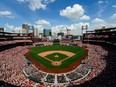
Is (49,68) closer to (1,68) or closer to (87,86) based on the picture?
(1,68)

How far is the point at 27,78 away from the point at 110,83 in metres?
16.7

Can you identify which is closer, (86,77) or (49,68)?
(86,77)

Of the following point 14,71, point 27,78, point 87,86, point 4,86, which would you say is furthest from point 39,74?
point 87,86

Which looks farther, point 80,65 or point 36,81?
point 80,65

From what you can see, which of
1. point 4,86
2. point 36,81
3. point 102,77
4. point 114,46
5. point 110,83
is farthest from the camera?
point 114,46

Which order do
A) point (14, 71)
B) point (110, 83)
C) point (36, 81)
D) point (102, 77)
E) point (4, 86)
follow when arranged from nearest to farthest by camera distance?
point (4, 86) → point (110, 83) → point (102, 77) → point (36, 81) → point (14, 71)

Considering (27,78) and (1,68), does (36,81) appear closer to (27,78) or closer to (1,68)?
(27,78)

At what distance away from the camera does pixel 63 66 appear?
32.9 metres

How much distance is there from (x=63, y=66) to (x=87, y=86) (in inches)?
585

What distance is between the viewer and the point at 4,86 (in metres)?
17.3

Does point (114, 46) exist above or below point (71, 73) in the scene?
above

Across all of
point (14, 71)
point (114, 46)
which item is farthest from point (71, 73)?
point (114, 46)

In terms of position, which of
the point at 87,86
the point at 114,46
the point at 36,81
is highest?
the point at 114,46

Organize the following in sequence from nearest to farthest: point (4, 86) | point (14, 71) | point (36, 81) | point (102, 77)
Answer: point (4, 86) → point (102, 77) → point (36, 81) → point (14, 71)
